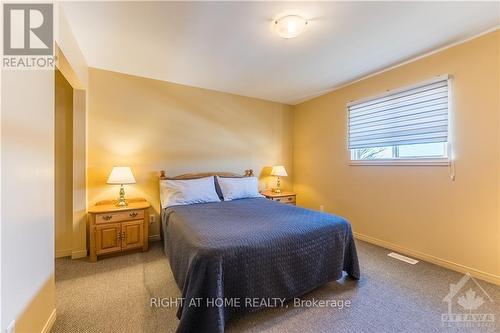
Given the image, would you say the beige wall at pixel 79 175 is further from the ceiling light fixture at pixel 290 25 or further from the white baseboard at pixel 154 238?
the ceiling light fixture at pixel 290 25

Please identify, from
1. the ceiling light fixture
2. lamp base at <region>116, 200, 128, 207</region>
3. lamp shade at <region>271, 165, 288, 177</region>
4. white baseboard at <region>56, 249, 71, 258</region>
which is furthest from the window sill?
white baseboard at <region>56, 249, 71, 258</region>

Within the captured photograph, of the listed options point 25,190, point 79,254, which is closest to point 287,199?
point 79,254

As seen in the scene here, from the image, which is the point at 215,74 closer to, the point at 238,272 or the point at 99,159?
the point at 99,159

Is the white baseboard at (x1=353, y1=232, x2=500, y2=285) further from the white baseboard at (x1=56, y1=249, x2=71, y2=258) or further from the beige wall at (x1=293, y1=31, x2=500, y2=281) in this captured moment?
the white baseboard at (x1=56, y1=249, x2=71, y2=258)

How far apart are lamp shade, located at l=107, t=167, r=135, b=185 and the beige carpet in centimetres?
94

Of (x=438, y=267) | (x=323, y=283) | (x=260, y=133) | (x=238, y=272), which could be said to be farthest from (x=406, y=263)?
(x=260, y=133)

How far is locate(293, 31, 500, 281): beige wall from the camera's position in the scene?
210 cm

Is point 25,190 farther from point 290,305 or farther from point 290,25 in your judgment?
point 290,25

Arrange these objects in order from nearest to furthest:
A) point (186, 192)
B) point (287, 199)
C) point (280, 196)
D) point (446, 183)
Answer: point (446, 183), point (186, 192), point (280, 196), point (287, 199)

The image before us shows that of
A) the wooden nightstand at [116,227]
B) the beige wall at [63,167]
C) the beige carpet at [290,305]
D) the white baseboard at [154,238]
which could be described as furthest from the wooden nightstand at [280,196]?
the beige wall at [63,167]

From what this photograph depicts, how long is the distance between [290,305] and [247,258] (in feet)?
2.11

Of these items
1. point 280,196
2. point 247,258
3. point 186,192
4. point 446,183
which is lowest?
point 247,258

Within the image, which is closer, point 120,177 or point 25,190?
point 25,190

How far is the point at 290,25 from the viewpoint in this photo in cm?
189
